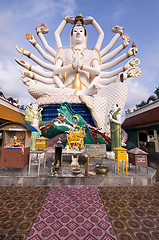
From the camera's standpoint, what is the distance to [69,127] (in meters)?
8.08

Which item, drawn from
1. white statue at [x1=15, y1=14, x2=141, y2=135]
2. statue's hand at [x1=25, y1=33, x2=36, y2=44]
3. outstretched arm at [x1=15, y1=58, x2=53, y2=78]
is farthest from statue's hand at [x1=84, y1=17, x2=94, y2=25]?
outstretched arm at [x1=15, y1=58, x2=53, y2=78]

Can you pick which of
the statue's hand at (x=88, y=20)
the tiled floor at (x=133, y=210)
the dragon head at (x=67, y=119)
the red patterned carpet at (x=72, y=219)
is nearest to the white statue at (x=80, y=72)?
the statue's hand at (x=88, y=20)

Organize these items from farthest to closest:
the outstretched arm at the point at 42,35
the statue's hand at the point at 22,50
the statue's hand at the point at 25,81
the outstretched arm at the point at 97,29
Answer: the outstretched arm at the point at 97,29 → the outstretched arm at the point at 42,35 → the statue's hand at the point at 22,50 → the statue's hand at the point at 25,81

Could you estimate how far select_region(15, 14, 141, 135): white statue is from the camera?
9703 mm

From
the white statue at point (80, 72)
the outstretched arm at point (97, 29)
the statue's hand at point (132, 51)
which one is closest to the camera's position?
the white statue at point (80, 72)

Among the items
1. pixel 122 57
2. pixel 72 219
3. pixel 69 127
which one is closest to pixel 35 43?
pixel 122 57

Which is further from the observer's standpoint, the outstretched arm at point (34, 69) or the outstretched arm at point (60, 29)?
the outstretched arm at point (60, 29)

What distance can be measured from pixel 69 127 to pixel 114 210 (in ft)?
19.4

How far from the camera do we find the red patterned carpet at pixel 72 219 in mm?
1861

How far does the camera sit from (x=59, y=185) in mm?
3707

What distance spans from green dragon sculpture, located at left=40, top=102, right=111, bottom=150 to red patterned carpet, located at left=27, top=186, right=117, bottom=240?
4.86 m

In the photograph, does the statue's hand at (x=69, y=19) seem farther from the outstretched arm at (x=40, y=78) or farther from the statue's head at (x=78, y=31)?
the outstretched arm at (x=40, y=78)

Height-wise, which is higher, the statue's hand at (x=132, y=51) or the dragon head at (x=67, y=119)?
the statue's hand at (x=132, y=51)

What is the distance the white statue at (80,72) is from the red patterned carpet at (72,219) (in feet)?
21.3
